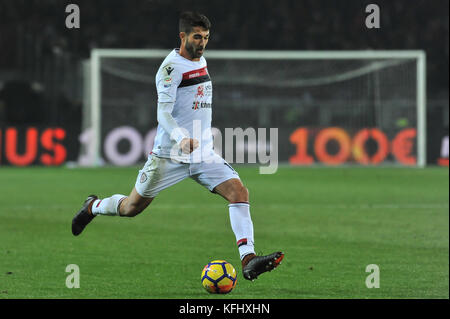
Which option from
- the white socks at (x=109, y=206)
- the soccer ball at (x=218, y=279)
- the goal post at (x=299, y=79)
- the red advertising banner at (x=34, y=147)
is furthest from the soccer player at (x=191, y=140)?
the red advertising banner at (x=34, y=147)

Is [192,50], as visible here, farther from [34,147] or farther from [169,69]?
[34,147]

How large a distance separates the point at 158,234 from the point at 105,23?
71.2 ft

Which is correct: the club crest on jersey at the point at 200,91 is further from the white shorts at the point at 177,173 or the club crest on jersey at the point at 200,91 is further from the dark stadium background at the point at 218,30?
the dark stadium background at the point at 218,30

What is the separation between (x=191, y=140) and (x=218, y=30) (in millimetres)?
24354

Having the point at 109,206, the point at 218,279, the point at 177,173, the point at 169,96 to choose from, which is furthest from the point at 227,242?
the point at 169,96

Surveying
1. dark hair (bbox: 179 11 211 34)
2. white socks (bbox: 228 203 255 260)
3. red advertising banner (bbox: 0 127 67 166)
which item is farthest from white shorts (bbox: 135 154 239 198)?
red advertising banner (bbox: 0 127 67 166)

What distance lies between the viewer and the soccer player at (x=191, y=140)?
5.79 metres

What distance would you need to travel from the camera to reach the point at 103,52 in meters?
22.9

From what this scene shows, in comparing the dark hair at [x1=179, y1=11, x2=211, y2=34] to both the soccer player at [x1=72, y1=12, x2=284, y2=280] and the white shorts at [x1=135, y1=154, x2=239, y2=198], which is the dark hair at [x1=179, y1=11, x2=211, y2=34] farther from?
the white shorts at [x1=135, y1=154, x2=239, y2=198]

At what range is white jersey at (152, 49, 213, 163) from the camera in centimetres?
579

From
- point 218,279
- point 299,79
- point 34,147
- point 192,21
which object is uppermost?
point 299,79

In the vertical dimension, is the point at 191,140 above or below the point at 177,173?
above

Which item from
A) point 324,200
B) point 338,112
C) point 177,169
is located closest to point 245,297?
point 177,169

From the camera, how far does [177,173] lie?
6.22 meters
